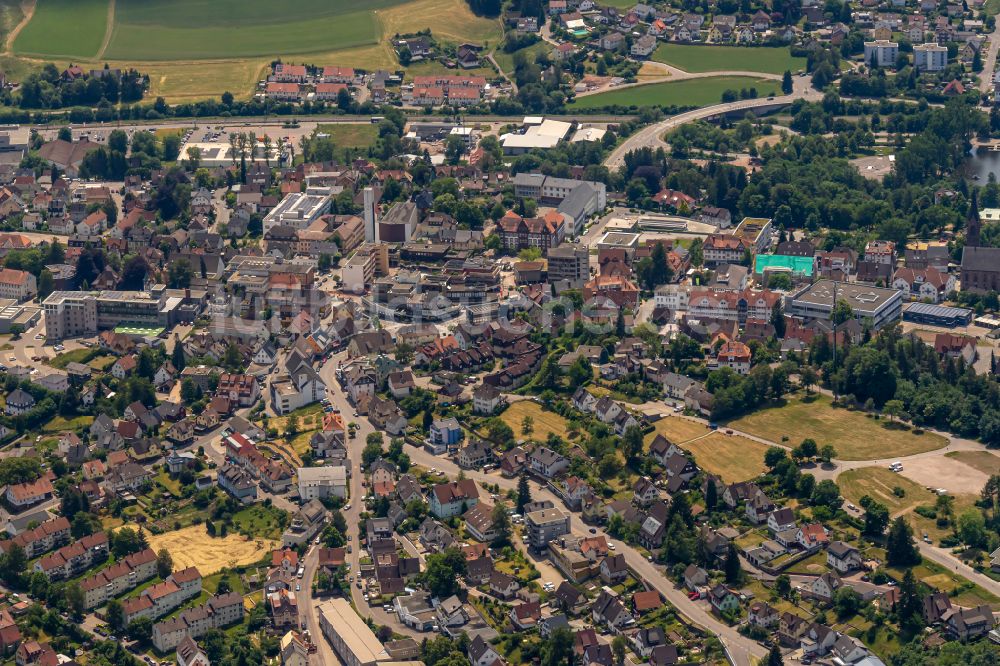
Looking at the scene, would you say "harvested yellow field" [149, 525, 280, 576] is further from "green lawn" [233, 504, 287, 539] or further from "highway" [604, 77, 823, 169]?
"highway" [604, 77, 823, 169]

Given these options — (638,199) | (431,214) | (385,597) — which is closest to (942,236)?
(638,199)

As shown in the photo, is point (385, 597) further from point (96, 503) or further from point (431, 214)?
point (431, 214)

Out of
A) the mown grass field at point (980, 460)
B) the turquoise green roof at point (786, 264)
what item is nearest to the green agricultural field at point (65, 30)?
the turquoise green roof at point (786, 264)

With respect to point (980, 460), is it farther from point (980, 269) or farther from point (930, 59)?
point (930, 59)

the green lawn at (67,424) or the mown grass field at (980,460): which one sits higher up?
the mown grass field at (980,460)

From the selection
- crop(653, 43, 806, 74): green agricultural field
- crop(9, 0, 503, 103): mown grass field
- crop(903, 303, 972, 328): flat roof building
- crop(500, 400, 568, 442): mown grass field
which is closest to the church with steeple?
crop(903, 303, 972, 328): flat roof building

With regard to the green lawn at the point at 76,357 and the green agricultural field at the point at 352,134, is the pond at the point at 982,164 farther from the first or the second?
the green lawn at the point at 76,357

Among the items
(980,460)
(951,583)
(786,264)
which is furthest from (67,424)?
(980,460)
